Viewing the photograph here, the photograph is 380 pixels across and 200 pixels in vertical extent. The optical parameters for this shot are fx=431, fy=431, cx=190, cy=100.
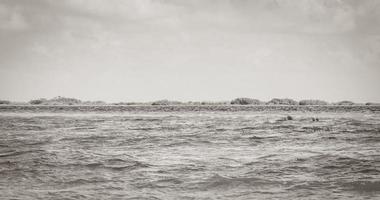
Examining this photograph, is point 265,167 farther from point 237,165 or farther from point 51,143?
point 51,143

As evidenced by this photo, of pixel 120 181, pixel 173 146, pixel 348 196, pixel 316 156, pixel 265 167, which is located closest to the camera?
pixel 348 196

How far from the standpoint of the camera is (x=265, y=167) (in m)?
10.6

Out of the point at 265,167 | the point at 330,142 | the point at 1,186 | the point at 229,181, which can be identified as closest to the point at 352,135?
the point at 330,142

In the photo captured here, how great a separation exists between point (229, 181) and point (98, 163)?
12.5ft

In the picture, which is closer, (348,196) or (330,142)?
(348,196)

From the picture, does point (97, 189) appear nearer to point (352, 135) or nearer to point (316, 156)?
point (316, 156)

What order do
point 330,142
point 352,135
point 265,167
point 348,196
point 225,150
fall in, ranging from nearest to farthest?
1. point 348,196
2. point 265,167
3. point 225,150
4. point 330,142
5. point 352,135

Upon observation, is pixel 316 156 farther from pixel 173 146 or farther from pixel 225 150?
pixel 173 146

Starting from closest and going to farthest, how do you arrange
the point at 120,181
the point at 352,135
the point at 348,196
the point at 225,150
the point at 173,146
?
1. the point at 348,196
2. the point at 120,181
3. the point at 225,150
4. the point at 173,146
5. the point at 352,135

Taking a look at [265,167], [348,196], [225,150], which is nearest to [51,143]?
[225,150]

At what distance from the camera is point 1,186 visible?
27.4 ft

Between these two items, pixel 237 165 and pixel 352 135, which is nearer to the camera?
pixel 237 165

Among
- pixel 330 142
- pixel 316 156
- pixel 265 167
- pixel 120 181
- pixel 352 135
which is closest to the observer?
pixel 120 181

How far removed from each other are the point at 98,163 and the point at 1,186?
9.97 ft
